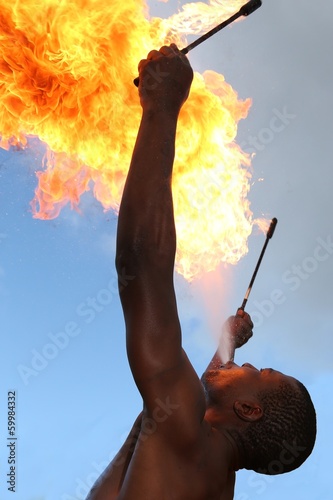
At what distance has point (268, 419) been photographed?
3.22 m

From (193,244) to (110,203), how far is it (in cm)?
103

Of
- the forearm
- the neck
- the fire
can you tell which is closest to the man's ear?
the neck

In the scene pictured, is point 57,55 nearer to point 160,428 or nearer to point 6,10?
point 6,10

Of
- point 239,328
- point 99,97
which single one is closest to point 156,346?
point 99,97

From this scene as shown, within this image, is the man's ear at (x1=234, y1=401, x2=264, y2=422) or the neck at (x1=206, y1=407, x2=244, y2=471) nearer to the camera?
the neck at (x1=206, y1=407, x2=244, y2=471)

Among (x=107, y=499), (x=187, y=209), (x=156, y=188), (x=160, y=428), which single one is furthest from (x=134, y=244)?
(x=187, y=209)

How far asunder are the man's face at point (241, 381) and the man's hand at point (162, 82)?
180cm

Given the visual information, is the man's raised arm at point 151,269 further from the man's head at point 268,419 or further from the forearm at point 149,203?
the man's head at point 268,419

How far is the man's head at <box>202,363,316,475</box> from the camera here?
319cm

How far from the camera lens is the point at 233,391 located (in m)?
3.44

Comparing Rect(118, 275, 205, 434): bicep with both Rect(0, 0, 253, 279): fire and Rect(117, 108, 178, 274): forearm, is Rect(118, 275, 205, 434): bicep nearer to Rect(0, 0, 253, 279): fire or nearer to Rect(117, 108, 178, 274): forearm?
Rect(117, 108, 178, 274): forearm

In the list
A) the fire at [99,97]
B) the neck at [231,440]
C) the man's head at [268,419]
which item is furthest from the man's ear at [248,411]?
the fire at [99,97]

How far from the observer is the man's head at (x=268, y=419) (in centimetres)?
319

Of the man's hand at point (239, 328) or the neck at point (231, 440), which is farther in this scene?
the man's hand at point (239, 328)
